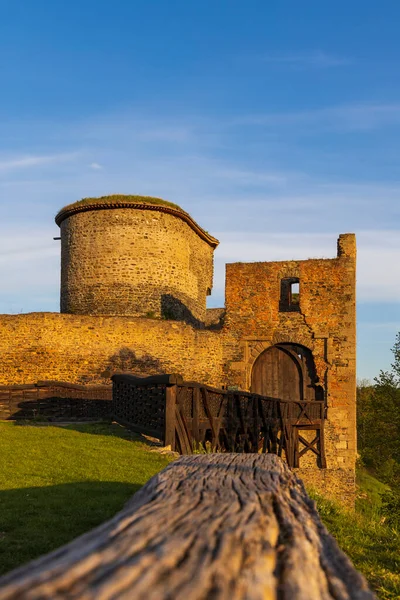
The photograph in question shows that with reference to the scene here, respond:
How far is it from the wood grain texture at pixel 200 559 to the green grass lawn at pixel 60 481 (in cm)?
300

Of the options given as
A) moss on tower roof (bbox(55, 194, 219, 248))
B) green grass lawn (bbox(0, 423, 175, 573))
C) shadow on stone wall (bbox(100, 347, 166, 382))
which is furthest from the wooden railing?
moss on tower roof (bbox(55, 194, 219, 248))

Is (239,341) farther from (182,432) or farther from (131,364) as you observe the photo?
(182,432)

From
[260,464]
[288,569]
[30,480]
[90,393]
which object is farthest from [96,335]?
[288,569]

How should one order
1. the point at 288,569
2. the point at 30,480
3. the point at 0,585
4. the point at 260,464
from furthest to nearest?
the point at 30,480 → the point at 260,464 → the point at 288,569 → the point at 0,585

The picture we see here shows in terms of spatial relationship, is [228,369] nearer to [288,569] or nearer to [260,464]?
[260,464]

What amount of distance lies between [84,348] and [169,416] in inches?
470

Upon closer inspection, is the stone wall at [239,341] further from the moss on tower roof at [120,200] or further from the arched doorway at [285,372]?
the moss on tower roof at [120,200]

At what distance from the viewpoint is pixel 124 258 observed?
27.8m

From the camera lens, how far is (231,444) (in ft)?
45.9

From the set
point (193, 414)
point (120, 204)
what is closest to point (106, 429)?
point (193, 414)

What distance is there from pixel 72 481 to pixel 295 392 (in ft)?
55.8

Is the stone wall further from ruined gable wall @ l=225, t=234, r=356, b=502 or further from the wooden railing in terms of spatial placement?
the wooden railing

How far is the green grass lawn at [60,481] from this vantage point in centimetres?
554

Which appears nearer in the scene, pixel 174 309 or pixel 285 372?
pixel 285 372
